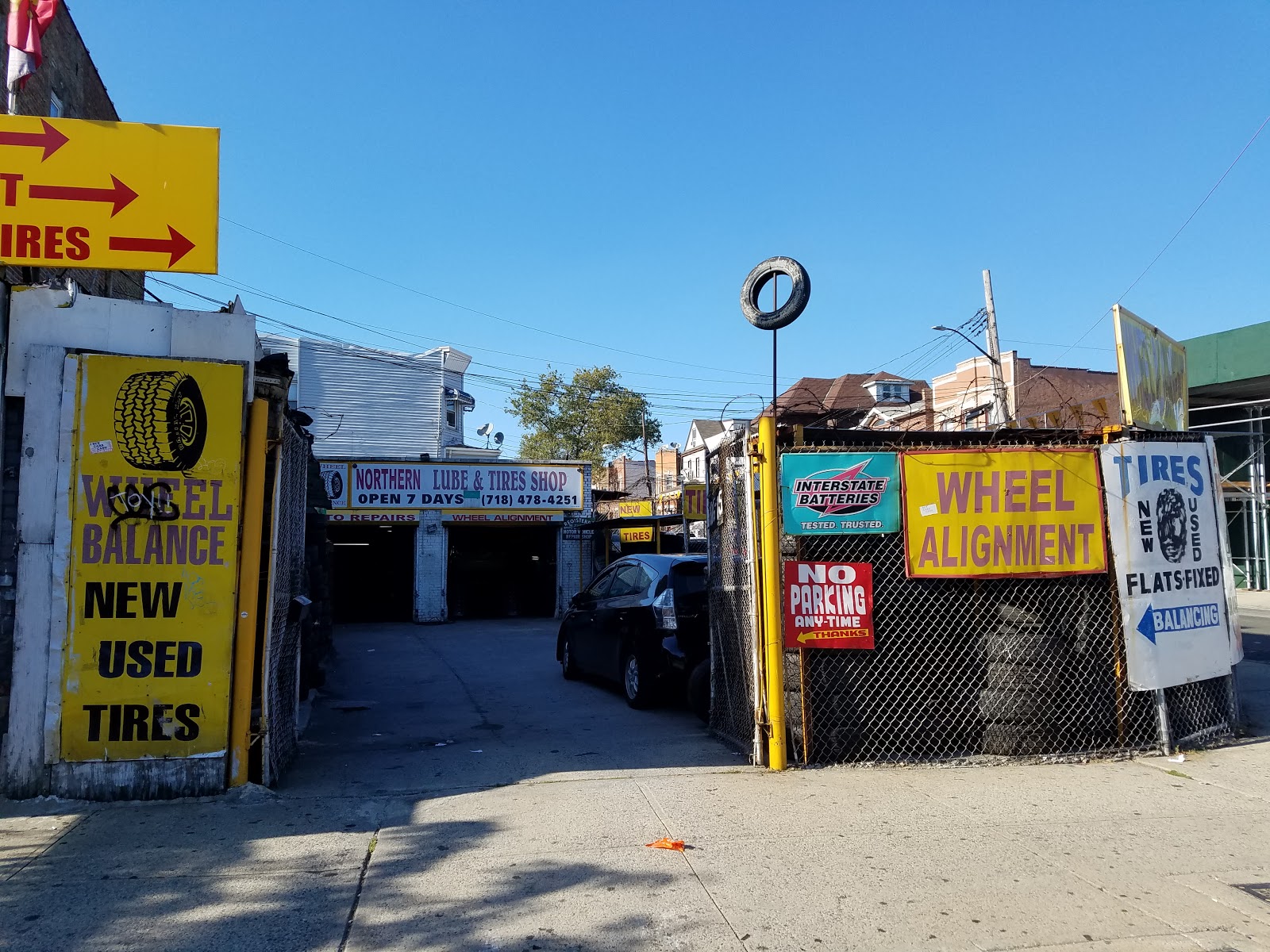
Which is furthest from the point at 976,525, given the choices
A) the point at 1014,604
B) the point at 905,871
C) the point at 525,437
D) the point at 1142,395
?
the point at 525,437

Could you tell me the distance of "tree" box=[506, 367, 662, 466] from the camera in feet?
167

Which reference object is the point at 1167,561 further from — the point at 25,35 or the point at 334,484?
the point at 334,484

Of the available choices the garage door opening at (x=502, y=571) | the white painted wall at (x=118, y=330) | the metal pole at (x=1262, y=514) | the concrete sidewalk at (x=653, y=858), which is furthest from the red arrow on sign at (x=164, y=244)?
the metal pole at (x=1262, y=514)

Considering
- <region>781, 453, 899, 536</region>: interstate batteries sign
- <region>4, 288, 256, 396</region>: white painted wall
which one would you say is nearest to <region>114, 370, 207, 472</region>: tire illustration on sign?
<region>4, 288, 256, 396</region>: white painted wall

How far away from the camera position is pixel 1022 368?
3928 centimetres

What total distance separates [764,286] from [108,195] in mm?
4772

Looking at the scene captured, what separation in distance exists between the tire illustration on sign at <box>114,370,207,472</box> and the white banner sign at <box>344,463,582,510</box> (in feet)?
55.5

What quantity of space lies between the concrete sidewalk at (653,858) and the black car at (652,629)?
5.11 ft

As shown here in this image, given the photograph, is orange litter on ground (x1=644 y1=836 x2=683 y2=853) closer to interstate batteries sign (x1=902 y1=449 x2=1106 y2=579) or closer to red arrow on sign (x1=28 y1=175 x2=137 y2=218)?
interstate batteries sign (x1=902 y1=449 x2=1106 y2=579)

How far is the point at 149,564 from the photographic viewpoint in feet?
18.7

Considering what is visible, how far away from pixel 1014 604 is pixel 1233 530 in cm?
2755

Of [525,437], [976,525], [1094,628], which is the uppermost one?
[525,437]

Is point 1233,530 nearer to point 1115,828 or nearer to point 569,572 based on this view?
point 569,572

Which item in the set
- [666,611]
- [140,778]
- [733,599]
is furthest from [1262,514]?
[140,778]
